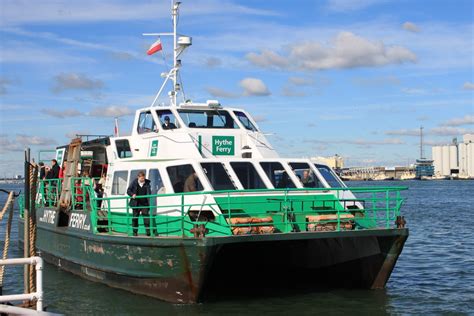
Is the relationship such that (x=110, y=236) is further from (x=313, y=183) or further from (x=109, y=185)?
(x=313, y=183)

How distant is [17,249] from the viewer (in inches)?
890

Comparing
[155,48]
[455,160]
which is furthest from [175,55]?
[455,160]

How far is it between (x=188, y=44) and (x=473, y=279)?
846 centimetres

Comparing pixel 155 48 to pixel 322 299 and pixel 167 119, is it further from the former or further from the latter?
pixel 322 299

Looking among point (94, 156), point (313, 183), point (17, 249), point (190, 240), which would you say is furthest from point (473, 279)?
point (17, 249)

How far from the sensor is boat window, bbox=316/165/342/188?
14.0m

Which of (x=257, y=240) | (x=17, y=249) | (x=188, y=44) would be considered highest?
(x=188, y=44)

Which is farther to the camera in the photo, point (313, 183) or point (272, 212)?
point (313, 183)

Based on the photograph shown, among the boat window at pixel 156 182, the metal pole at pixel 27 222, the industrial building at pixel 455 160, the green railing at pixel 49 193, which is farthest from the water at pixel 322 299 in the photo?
the industrial building at pixel 455 160

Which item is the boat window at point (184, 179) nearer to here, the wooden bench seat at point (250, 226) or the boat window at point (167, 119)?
the wooden bench seat at point (250, 226)

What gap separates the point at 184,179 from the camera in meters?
12.8

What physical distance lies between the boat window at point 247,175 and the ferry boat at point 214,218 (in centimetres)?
2

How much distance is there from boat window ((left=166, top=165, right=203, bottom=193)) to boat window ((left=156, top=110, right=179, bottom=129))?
1990 millimetres

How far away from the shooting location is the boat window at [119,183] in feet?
46.4
